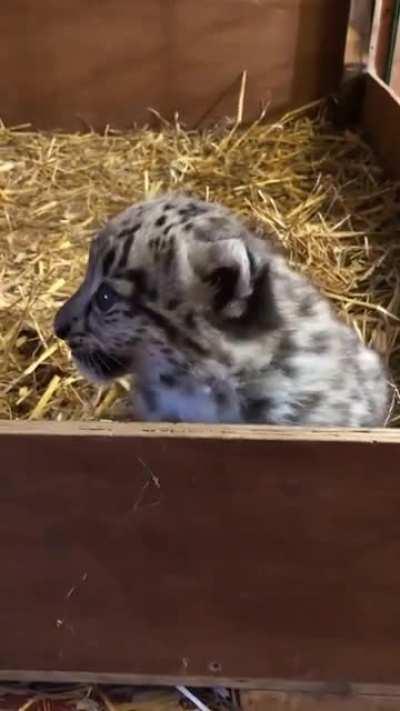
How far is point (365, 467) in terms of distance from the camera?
1.48 m

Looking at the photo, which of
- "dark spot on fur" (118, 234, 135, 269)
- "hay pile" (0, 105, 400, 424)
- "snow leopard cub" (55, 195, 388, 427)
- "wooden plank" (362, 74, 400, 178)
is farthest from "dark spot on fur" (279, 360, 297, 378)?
"wooden plank" (362, 74, 400, 178)

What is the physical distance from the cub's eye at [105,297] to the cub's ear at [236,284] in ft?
0.59

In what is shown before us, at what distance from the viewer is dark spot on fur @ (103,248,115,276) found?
6.02 ft

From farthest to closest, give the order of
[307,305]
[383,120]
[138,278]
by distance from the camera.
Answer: [383,120]
[307,305]
[138,278]

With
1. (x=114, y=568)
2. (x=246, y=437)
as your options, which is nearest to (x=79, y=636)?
(x=114, y=568)

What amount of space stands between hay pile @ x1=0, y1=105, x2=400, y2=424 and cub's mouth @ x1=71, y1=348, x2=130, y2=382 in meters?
0.25

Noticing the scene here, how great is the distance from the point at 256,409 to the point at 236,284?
0.25 m

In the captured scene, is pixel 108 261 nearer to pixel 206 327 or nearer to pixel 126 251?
pixel 126 251

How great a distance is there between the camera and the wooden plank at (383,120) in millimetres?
3168

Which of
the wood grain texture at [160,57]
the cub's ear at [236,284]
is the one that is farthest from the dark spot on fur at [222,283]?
the wood grain texture at [160,57]

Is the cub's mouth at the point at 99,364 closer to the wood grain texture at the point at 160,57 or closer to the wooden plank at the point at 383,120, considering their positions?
the wooden plank at the point at 383,120

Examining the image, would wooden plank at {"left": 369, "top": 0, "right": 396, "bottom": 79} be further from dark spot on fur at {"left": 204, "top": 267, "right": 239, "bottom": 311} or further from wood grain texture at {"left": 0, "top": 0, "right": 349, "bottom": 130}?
dark spot on fur at {"left": 204, "top": 267, "right": 239, "bottom": 311}

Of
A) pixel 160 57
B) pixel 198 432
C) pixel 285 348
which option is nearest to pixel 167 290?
pixel 285 348

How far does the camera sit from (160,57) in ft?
11.4
